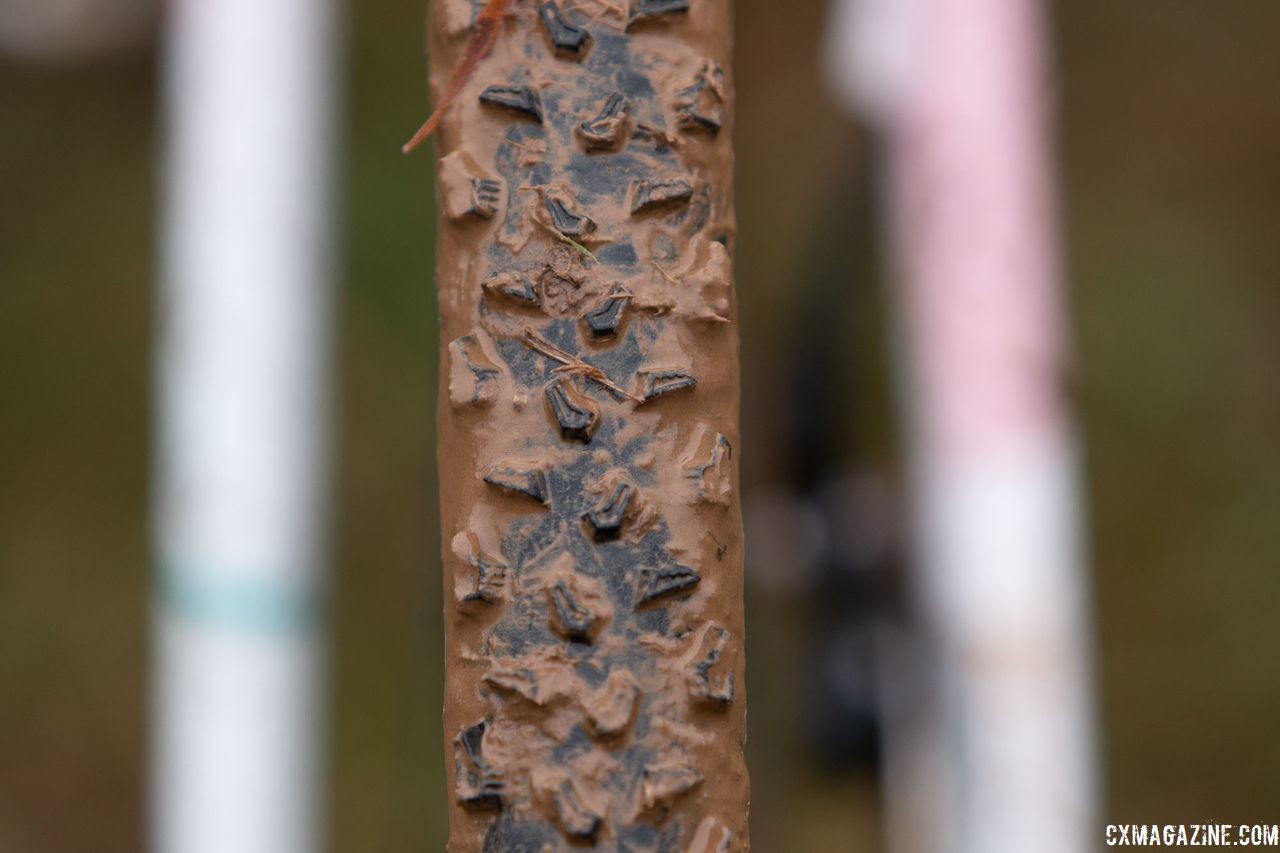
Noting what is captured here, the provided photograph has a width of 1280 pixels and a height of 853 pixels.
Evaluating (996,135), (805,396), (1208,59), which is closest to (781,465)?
(805,396)

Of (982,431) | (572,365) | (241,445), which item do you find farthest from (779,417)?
(572,365)

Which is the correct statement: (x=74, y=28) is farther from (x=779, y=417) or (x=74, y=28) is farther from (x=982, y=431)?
(x=982, y=431)

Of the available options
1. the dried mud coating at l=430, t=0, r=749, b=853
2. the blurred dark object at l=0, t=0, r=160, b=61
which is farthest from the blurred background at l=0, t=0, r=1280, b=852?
the dried mud coating at l=430, t=0, r=749, b=853

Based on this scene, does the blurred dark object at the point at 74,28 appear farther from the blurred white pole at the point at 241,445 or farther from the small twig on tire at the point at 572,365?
the small twig on tire at the point at 572,365

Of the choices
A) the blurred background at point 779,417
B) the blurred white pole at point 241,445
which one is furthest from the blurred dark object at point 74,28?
the blurred white pole at point 241,445

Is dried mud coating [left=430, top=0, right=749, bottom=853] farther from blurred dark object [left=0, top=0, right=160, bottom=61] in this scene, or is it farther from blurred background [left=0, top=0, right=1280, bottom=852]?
blurred dark object [left=0, top=0, right=160, bottom=61]

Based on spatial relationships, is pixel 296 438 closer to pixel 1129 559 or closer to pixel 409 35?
pixel 409 35
